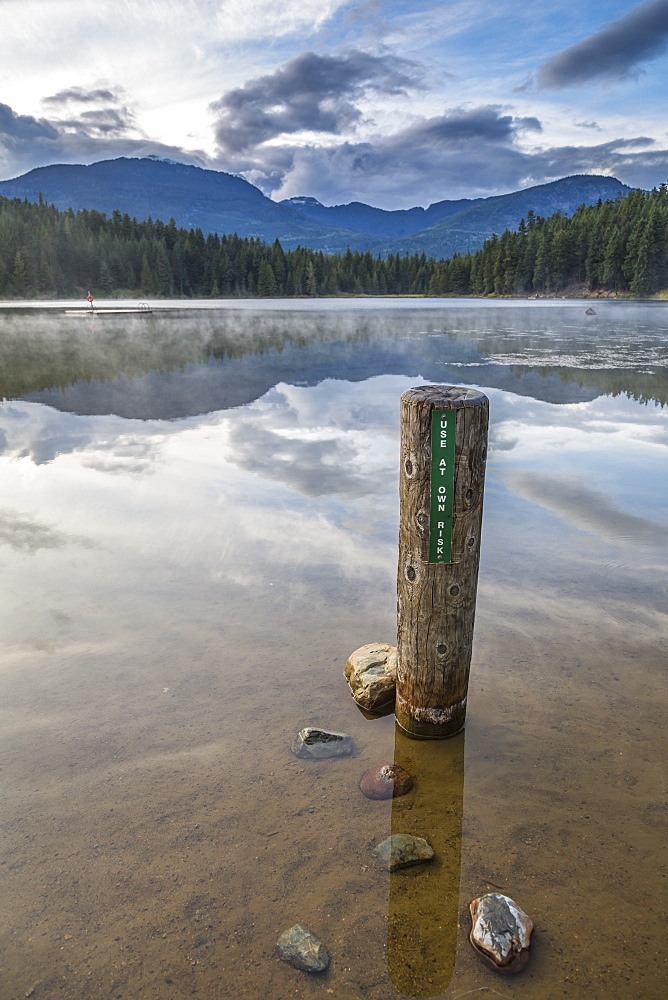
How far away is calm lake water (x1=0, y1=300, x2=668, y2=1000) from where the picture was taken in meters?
3.35

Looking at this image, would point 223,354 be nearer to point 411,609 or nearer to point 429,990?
point 411,609

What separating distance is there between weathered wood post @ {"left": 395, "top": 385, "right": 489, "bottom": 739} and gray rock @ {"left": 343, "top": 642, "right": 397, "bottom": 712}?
19 cm

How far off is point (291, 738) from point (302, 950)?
1.74 meters

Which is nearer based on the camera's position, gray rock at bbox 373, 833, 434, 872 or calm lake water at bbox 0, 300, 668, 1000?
calm lake water at bbox 0, 300, 668, 1000

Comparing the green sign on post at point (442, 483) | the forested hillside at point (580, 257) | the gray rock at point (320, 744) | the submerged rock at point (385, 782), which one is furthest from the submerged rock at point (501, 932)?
the forested hillside at point (580, 257)

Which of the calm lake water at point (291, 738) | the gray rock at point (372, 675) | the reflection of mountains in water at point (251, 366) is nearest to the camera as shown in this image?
the calm lake water at point (291, 738)

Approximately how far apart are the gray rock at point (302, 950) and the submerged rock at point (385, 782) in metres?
1.16

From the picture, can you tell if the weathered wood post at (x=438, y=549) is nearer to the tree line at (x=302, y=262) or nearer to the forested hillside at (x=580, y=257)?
the tree line at (x=302, y=262)

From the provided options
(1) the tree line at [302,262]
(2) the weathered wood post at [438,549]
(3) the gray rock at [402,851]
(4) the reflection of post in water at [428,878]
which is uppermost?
(1) the tree line at [302,262]

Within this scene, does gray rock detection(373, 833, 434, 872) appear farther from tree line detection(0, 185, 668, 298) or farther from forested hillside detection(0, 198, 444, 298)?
forested hillside detection(0, 198, 444, 298)

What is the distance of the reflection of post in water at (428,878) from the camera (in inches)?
128

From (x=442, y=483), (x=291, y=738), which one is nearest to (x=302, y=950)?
(x=291, y=738)

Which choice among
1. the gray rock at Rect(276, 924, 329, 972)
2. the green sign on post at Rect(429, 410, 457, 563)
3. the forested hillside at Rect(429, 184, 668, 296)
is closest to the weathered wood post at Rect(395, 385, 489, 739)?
the green sign on post at Rect(429, 410, 457, 563)

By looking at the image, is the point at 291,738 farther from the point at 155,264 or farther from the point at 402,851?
the point at 155,264
